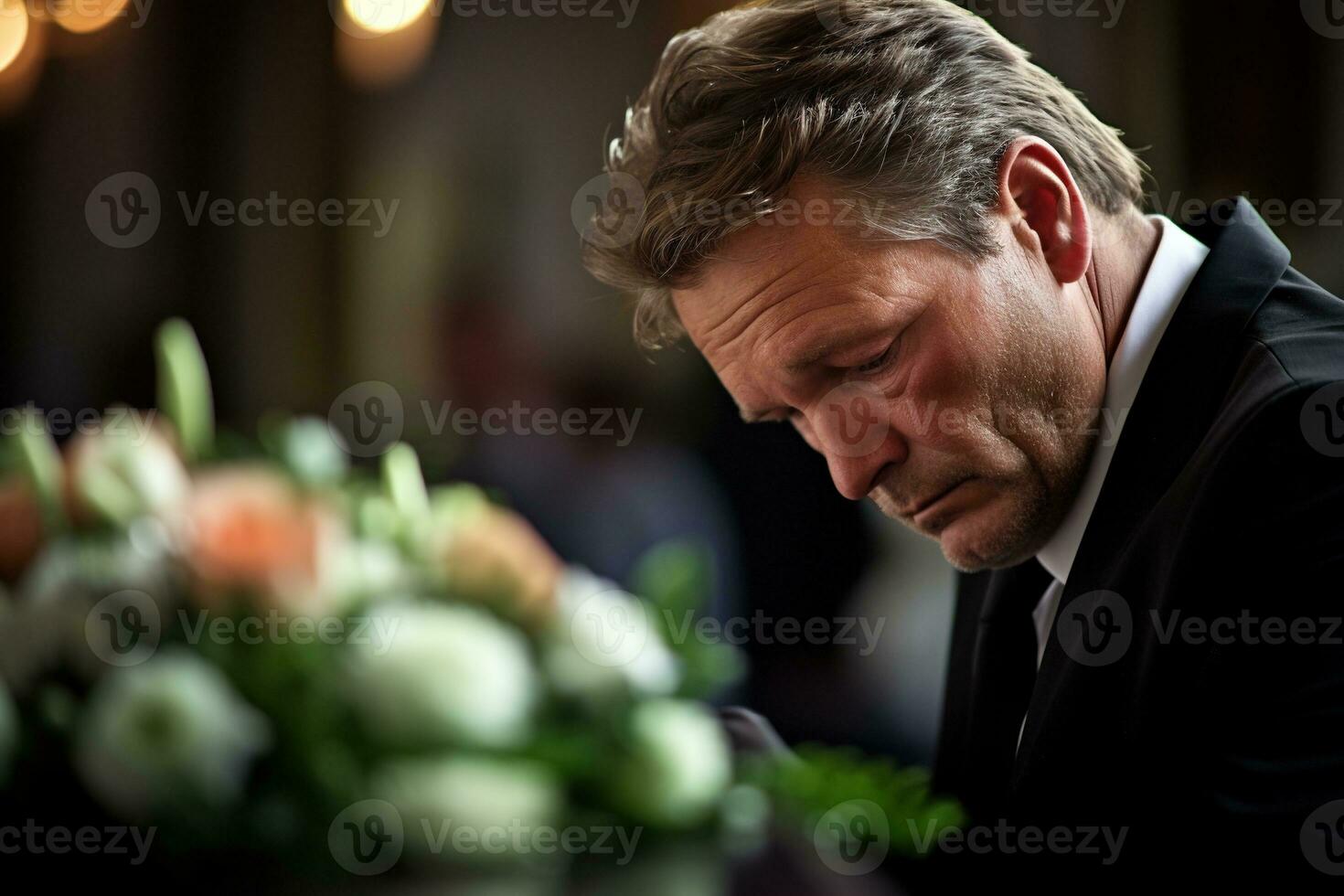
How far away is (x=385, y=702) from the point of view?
2.43 feet

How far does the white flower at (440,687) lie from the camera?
2.43 feet

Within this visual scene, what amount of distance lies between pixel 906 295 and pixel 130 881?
2.67 feet

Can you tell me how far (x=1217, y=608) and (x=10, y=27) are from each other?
4.00m

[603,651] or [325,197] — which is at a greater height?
[603,651]

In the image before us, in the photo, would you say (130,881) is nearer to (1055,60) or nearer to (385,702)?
(385,702)

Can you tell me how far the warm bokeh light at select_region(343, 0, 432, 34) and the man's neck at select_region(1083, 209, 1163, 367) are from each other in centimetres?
240

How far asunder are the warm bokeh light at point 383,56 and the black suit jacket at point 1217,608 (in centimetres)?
440

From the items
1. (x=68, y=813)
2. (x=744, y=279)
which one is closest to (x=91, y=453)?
(x=68, y=813)

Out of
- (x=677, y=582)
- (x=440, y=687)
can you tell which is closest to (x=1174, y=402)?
(x=677, y=582)

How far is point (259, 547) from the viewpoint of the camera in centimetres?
79

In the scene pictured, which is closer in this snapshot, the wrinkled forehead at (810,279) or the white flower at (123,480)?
the white flower at (123,480)

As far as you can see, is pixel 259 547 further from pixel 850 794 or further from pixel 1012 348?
pixel 1012 348

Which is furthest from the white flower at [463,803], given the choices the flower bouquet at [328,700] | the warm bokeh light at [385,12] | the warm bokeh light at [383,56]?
the warm bokeh light at [383,56]

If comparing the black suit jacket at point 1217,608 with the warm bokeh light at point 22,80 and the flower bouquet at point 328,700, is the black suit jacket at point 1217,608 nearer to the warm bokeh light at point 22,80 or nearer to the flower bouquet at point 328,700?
the flower bouquet at point 328,700
